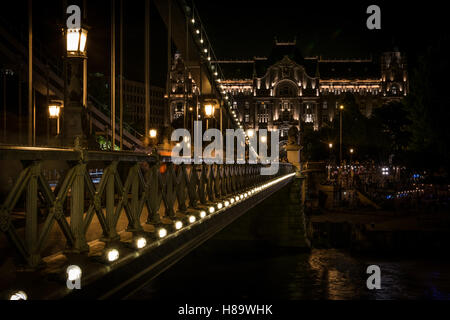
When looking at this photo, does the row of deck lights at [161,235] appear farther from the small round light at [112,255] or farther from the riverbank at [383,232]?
the riverbank at [383,232]

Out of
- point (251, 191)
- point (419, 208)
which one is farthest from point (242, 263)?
point (419, 208)

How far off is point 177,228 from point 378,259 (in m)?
26.1

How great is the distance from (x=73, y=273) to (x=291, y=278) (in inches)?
934

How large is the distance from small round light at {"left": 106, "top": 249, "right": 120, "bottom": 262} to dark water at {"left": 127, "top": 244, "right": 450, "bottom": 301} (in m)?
15.6

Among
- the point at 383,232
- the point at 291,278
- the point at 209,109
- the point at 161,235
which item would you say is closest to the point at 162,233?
the point at 161,235

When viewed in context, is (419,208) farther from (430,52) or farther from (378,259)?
(378,259)

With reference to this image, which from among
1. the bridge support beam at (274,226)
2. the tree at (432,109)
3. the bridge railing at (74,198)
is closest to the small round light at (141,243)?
the bridge railing at (74,198)

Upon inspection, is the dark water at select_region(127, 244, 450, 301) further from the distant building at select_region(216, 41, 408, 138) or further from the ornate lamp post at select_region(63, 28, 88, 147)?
the distant building at select_region(216, 41, 408, 138)

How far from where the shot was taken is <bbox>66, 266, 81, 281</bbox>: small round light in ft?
15.4

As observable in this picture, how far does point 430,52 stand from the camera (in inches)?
1658

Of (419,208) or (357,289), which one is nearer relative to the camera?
(357,289)

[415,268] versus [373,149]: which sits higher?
[373,149]

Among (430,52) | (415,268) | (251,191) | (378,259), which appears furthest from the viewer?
(430,52)
